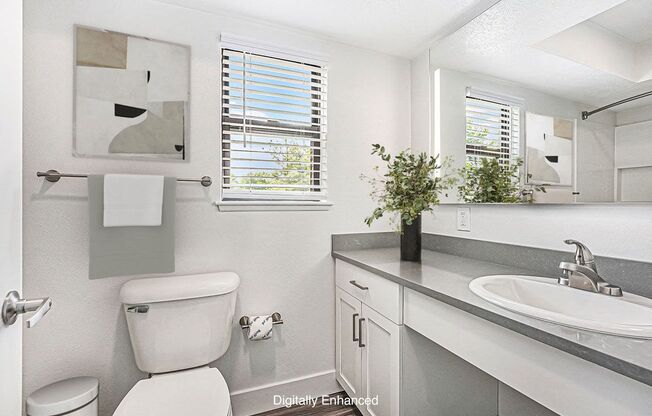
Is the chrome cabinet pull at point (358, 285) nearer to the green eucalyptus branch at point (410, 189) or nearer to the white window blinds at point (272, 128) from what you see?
the green eucalyptus branch at point (410, 189)

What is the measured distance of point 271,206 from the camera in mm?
1711

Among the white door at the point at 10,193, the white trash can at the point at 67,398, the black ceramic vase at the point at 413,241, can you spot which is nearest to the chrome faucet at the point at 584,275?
the black ceramic vase at the point at 413,241

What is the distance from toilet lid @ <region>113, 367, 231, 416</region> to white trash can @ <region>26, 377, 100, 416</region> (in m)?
0.28

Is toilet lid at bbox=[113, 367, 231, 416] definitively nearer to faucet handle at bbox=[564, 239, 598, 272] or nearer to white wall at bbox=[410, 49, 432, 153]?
faucet handle at bbox=[564, 239, 598, 272]

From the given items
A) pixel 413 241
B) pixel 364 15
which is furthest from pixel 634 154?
pixel 364 15

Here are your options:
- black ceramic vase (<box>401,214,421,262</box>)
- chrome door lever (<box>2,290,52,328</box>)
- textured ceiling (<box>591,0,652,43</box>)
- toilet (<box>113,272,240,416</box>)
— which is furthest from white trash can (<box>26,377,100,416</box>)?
textured ceiling (<box>591,0,652,43</box>)

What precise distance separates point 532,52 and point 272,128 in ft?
4.36

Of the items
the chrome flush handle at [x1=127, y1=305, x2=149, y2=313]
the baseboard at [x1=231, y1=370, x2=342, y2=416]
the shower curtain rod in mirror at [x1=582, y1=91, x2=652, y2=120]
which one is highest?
the shower curtain rod in mirror at [x1=582, y1=91, x2=652, y2=120]

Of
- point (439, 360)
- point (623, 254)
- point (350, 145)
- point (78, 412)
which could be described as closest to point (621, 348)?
point (623, 254)

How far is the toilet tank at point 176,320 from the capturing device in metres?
1.30

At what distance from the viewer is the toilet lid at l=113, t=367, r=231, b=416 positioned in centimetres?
103

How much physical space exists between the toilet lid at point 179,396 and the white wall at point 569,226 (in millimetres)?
1446

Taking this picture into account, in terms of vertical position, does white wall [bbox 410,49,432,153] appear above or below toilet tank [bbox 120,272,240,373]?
above

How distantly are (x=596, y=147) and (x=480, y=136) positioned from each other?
0.52 meters
